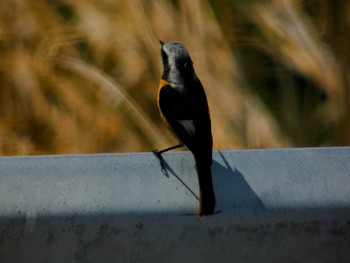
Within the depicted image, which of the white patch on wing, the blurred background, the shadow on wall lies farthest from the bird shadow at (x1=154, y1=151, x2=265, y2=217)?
the blurred background

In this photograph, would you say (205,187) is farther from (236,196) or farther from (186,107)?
(186,107)

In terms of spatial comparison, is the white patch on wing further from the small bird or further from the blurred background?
the blurred background

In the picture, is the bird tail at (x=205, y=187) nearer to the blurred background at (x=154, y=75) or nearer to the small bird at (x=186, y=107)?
the small bird at (x=186, y=107)

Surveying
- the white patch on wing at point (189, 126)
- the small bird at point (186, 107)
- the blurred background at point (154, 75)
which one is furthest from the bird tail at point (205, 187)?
the blurred background at point (154, 75)

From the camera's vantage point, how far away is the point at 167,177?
Answer: 125 cm

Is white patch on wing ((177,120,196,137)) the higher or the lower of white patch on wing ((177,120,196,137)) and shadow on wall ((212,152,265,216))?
the lower

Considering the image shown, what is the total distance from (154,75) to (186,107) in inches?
12.0

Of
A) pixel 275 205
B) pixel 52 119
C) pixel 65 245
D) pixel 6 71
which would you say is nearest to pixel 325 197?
pixel 275 205

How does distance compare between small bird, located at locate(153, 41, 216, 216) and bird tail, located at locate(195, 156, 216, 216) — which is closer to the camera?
bird tail, located at locate(195, 156, 216, 216)

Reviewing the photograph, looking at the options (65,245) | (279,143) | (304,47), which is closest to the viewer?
(65,245)

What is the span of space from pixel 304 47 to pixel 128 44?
0.37 m

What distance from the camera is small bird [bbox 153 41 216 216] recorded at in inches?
52.6

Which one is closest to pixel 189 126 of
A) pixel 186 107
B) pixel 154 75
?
pixel 186 107

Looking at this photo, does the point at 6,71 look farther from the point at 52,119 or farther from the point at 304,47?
the point at 304,47
